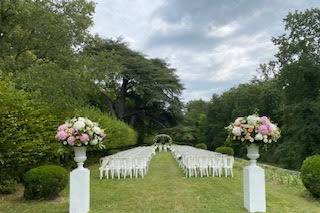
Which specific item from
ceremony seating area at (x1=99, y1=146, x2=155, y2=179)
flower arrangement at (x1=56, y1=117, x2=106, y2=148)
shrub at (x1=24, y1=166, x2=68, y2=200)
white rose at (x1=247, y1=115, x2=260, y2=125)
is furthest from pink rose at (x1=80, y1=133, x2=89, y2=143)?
ceremony seating area at (x1=99, y1=146, x2=155, y2=179)

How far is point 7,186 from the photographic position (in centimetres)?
1248

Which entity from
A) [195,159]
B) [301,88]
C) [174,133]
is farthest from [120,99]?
[195,159]

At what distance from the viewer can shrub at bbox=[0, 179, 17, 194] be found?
40.5ft

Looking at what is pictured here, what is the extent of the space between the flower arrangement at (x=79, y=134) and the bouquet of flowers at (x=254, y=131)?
279 cm

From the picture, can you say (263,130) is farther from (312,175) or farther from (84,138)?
(84,138)

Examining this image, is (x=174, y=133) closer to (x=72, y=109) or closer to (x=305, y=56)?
(x=305, y=56)

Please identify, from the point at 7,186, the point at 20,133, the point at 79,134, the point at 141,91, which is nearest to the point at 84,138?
the point at 79,134

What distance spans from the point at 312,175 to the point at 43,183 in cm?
669

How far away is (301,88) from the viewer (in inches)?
1291

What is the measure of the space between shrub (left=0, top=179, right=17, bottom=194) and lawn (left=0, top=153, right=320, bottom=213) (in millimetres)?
231

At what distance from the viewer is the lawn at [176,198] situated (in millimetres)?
10039

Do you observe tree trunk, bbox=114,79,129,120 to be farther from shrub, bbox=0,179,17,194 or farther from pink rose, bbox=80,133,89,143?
pink rose, bbox=80,133,89,143

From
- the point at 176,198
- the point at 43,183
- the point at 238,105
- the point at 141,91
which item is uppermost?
the point at 141,91

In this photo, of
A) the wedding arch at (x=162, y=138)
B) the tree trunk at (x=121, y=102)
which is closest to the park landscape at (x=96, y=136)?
the wedding arch at (x=162, y=138)
